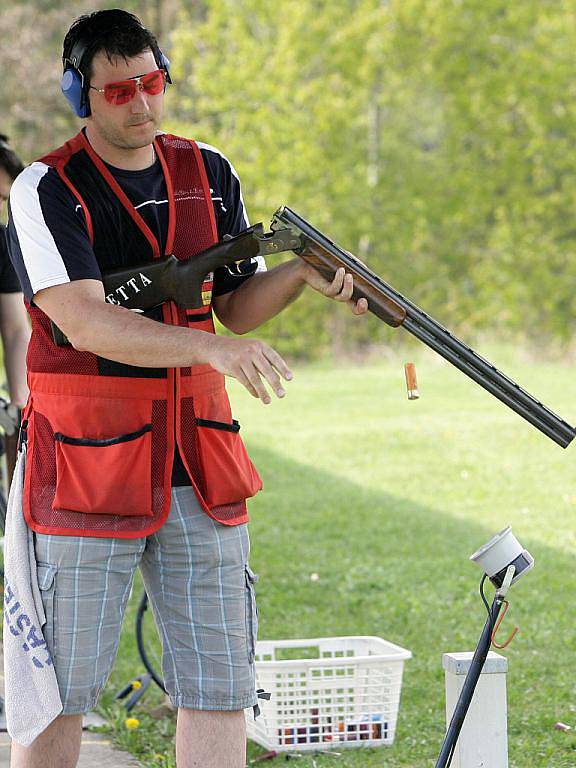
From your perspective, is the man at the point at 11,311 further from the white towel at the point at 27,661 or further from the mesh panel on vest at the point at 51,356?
the white towel at the point at 27,661

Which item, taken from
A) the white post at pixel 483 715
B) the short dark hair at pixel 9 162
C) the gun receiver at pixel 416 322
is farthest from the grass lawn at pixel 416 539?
the short dark hair at pixel 9 162

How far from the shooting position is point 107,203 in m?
2.61

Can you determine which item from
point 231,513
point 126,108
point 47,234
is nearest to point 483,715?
point 231,513

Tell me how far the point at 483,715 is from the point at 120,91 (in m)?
1.63

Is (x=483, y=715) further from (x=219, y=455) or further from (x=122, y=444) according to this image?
(x=122, y=444)

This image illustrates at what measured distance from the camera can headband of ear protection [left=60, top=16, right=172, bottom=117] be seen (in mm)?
2611

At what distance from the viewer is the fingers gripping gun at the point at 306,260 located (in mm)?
2529

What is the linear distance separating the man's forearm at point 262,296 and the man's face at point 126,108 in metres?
0.43

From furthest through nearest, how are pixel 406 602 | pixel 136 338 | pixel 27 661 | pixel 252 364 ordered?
pixel 406 602, pixel 27 661, pixel 136 338, pixel 252 364

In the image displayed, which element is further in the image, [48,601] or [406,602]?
[406,602]

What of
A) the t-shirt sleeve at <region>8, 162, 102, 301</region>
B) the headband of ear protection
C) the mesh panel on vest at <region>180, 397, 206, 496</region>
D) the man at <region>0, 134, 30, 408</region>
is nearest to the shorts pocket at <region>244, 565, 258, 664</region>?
the mesh panel on vest at <region>180, 397, 206, 496</region>

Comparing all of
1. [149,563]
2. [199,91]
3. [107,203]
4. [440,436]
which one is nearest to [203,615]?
[149,563]

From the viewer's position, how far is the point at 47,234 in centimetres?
248

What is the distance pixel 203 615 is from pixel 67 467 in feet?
1.48
